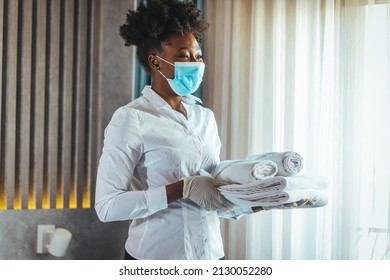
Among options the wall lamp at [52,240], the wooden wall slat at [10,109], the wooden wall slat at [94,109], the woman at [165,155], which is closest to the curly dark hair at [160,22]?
the woman at [165,155]

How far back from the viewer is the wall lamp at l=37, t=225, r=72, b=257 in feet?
8.76

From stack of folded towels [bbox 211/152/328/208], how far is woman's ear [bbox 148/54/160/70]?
367 millimetres

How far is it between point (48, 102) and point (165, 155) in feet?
3.71

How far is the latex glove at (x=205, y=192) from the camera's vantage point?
Result: 1.67 m

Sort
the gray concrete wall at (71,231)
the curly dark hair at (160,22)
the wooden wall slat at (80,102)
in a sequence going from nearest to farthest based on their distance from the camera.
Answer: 1. the curly dark hair at (160,22)
2. the gray concrete wall at (71,231)
3. the wooden wall slat at (80,102)

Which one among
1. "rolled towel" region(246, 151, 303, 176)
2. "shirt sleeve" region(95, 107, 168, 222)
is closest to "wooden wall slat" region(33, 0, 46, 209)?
"shirt sleeve" region(95, 107, 168, 222)

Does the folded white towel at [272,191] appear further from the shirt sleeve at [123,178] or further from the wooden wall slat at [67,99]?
the wooden wall slat at [67,99]

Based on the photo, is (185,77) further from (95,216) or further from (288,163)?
(95,216)

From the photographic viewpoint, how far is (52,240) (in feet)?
8.76

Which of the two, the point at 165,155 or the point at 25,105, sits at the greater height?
the point at 25,105

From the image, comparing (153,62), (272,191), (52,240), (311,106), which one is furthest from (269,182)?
(52,240)

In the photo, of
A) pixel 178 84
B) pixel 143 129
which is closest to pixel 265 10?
pixel 178 84

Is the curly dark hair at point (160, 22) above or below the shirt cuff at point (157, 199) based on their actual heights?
above
